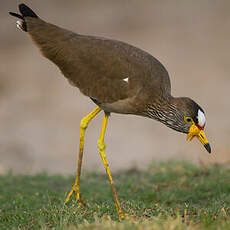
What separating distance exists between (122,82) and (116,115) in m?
7.05

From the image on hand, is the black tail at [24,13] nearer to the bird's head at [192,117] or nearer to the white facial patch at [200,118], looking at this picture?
the bird's head at [192,117]

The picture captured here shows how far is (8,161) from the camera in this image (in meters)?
10.8

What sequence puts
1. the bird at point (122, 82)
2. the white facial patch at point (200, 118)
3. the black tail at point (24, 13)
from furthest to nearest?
the black tail at point (24, 13) < the bird at point (122, 82) < the white facial patch at point (200, 118)

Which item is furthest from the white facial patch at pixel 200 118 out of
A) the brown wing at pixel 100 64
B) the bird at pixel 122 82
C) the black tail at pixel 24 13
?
the black tail at pixel 24 13

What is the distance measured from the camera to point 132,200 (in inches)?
216

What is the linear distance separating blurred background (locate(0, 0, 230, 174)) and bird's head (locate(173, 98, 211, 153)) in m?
3.19

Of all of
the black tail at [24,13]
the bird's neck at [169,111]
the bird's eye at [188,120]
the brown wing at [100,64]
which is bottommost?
the bird's eye at [188,120]

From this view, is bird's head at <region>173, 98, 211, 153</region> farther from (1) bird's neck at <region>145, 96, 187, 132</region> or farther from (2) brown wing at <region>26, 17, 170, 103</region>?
(2) brown wing at <region>26, 17, 170, 103</region>

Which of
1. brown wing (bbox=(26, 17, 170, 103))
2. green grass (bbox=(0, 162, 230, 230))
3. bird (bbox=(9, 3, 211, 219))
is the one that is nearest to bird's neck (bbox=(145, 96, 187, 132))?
bird (bbox=(9, 3, 211, 219))

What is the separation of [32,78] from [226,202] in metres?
9.42

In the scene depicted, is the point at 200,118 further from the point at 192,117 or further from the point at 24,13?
the point at 24,13

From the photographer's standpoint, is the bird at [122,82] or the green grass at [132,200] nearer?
the green grass at [132,200]

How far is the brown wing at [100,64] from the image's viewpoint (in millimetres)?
5391

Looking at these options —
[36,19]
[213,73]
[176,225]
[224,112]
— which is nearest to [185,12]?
[213,73]
